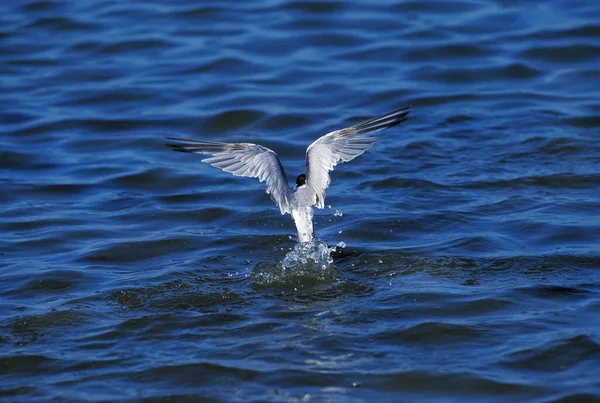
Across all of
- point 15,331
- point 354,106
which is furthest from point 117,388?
point 354,106

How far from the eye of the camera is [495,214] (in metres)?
9.48

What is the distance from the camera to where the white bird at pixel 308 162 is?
822 cm

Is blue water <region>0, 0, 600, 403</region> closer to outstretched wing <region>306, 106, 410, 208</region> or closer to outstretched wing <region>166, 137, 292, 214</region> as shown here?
outstretched wing <region>166, 137, 292, 214</region>

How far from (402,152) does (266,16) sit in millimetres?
6116

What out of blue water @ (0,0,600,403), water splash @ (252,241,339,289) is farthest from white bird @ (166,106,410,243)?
blue water @ (0,0,600,403)

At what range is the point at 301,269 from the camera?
823 cm

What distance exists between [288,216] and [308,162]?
1606 millimetres

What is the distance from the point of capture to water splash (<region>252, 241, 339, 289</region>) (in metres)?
8.09

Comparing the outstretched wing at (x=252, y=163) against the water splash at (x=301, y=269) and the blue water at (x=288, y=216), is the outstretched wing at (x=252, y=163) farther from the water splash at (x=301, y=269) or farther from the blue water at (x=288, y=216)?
the blue water at (x=288, y=216)

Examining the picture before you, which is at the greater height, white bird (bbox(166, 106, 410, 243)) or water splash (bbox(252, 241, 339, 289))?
white bird (bbox(166, 106, 410, 243))

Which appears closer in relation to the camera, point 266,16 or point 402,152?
point 402,152

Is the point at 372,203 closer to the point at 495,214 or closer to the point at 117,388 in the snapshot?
the point at 495,214

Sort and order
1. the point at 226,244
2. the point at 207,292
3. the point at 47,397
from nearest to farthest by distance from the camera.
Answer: the point at 47,397 → the point at 207,292 → the point at 226,244

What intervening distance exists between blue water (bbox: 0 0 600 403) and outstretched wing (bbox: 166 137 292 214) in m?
0.63
